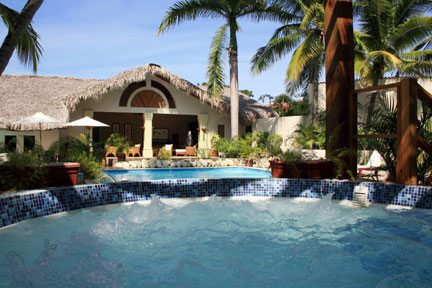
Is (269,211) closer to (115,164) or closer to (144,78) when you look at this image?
(115,164)

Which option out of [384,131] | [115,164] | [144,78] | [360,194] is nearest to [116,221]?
[360,194]

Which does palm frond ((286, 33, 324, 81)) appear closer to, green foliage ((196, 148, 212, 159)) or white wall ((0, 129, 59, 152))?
green foliage ((196, 148, 212, 159))

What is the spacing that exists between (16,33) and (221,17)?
37.2ft

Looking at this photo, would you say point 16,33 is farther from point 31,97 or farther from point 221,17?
point 221,17

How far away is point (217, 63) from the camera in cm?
1574

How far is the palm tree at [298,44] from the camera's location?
13953mm

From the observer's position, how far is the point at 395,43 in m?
14.1

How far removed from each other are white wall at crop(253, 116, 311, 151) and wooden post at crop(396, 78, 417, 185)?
370 inches

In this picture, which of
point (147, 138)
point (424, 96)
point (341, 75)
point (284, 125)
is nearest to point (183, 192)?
point (341, 75)

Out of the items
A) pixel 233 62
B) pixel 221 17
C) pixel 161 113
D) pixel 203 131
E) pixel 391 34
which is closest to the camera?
Answer: pixel 391 34

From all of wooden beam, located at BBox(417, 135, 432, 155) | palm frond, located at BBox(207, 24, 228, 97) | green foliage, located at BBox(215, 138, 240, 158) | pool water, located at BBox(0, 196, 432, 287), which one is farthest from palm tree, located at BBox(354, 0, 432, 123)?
pool water, located at BBox(0, 196, 432, 287)

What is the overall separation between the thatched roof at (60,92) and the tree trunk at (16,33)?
9050 mm

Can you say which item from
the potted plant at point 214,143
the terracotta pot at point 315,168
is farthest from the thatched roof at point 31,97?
the terracotta pot at point 315,168

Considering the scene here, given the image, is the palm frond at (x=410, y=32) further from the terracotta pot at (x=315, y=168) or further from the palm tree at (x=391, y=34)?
the terracotta pot at (x=315, y=168)
